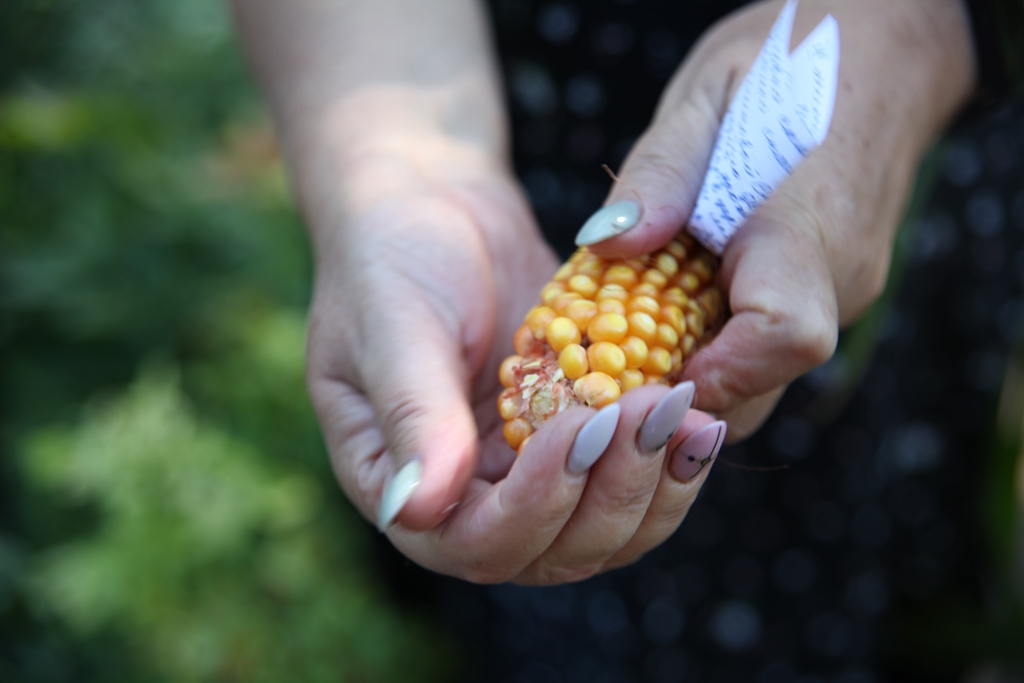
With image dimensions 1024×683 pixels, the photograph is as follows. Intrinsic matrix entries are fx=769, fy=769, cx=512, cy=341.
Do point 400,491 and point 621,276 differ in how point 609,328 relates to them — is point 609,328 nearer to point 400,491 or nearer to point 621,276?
point 621,276

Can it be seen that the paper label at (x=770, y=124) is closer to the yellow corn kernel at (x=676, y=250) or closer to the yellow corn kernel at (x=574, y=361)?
the yellow corn kernel at (x=676, y=250)

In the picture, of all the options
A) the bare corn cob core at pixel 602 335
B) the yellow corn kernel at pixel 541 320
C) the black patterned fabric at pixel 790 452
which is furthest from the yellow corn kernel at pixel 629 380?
the black patterned fabric at pixel 790 452

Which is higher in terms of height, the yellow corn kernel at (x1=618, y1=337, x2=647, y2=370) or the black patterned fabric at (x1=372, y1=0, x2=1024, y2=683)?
the yellow corn kernel at (x1=618, y1=337, x2=647, y2=370)

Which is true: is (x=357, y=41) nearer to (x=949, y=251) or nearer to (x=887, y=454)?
(x=949, y=251)

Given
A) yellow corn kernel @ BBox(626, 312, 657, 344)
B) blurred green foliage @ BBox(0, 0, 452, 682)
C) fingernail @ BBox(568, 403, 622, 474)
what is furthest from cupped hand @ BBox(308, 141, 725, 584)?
blurred green foliage @ BBox(0, 0, 452, 682)

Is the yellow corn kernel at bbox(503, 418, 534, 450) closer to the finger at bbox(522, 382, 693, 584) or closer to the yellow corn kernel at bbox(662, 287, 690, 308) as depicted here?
the finger at bbox(522, 382, 693, 584)

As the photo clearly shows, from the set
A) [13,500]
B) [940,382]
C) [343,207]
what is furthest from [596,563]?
[13,500]
